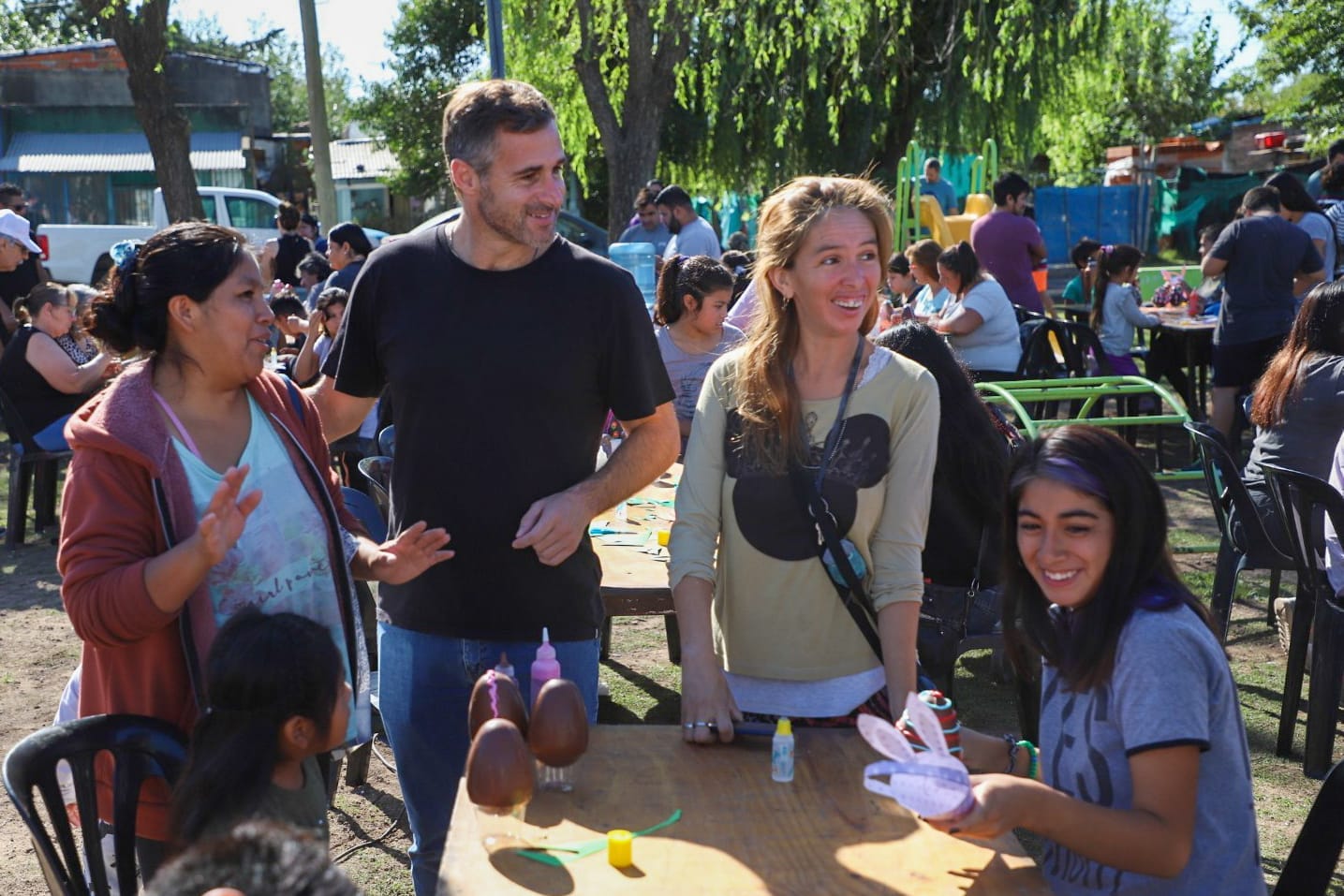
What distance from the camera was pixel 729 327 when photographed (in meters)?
6.55

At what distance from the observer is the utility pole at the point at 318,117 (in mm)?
16047

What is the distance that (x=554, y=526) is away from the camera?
2.42m

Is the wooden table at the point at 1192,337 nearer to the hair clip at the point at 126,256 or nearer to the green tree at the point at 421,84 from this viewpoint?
the hair clip at the point at 126,256

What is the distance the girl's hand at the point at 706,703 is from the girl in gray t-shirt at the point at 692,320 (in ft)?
11.9

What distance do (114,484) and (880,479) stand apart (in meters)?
1.31

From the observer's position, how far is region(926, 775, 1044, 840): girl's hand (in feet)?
5.50

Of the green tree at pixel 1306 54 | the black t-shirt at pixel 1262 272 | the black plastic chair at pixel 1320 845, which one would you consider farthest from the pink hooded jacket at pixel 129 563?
the green tree at pixel 1306 54

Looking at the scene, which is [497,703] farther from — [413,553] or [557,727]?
[413,553]

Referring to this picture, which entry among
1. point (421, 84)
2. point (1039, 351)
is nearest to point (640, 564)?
point (1039, 351)

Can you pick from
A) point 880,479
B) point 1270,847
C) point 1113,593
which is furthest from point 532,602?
point 1270,847

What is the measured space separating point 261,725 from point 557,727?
49cm

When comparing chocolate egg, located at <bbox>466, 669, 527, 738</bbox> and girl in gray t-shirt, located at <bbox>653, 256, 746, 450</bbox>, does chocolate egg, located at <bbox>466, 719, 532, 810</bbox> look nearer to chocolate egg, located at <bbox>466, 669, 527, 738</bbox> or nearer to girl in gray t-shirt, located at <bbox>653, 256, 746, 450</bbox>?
chocolate egg, located at <bbox>466, 669, 527, 738</bbox>

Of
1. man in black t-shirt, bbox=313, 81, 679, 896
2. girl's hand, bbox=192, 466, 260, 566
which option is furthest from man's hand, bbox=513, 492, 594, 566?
girl's hand, bbox=192, 466, 260, 566

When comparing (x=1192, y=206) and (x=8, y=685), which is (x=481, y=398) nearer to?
(x=8, y=685)
